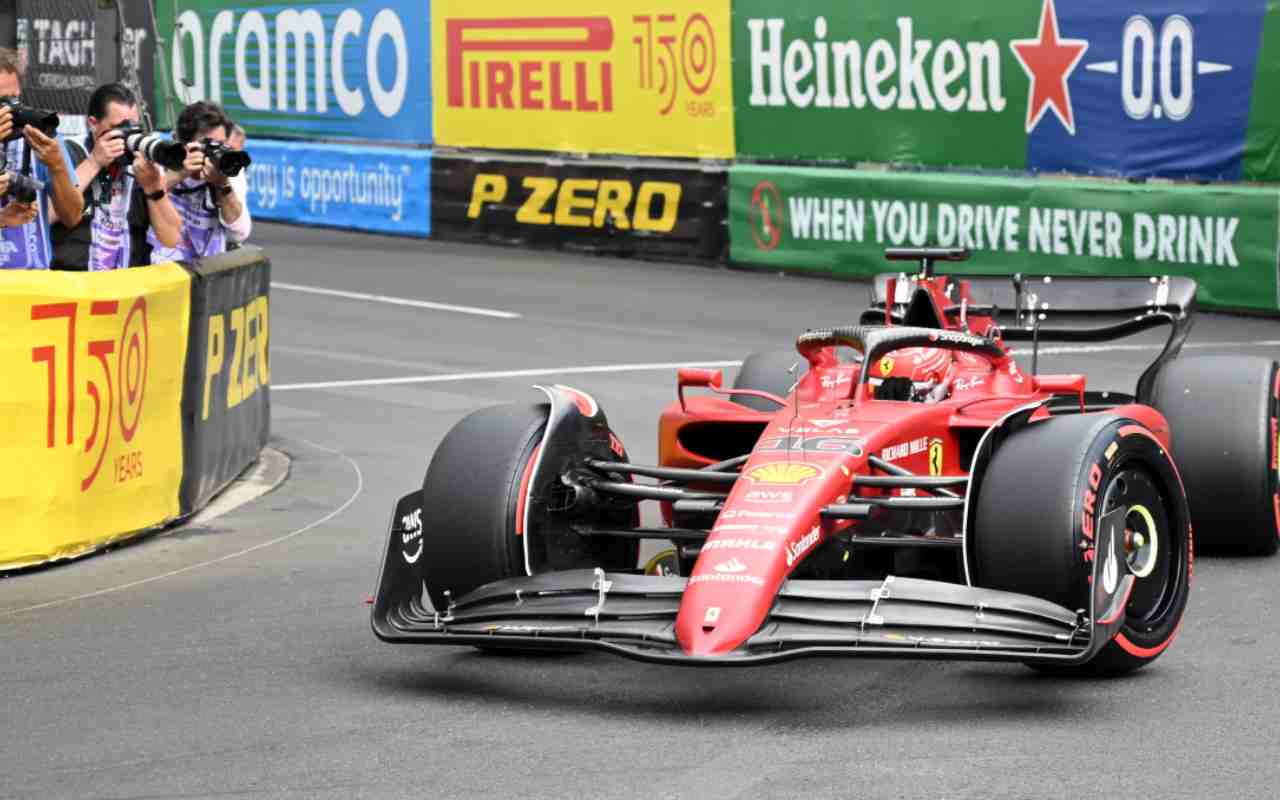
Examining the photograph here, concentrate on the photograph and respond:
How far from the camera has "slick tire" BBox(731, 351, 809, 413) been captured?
32.3 feet

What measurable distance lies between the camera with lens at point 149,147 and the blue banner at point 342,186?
15563 millimetres

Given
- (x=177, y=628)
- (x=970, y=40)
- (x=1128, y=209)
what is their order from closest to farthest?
(x=177, y=628) → (x=1128, y=209) → (x=970, y=40)

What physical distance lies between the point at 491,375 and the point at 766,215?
7.44 m

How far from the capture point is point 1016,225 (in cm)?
1970

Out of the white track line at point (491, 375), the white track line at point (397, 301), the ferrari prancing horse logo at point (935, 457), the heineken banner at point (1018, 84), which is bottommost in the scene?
the white track line at point (491, 375)

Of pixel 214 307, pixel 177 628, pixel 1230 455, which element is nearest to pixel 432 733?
pixel 177 628

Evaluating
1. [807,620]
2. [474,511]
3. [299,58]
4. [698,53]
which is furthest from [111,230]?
[299,58]

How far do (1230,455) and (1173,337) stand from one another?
0.88m

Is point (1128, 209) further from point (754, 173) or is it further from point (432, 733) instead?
point (432, 733)

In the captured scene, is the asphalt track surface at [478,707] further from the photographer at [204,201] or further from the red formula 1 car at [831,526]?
the photographer at [204,201]

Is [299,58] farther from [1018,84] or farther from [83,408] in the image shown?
[83,408]

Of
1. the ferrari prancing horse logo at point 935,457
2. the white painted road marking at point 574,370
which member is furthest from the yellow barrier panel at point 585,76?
the ferrari prancing horse logo at point 935,457

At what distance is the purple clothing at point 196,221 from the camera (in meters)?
11.0

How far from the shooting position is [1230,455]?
29.5 ft
